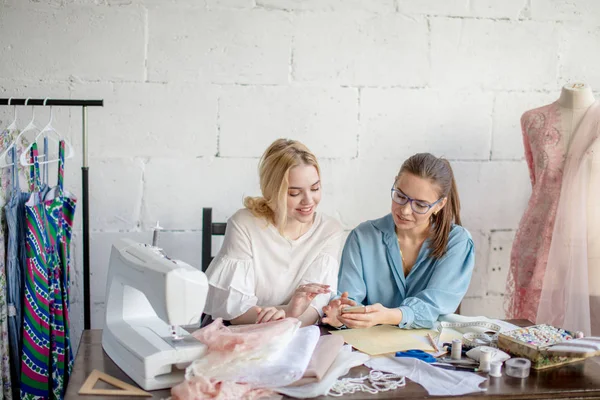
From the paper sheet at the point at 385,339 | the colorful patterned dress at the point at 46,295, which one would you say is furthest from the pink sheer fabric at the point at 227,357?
the colorful patterned dress at the point at 46,295

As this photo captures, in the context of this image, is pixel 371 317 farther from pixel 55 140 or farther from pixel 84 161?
pixel 55 140

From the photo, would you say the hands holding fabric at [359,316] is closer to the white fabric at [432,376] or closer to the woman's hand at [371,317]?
the woman's hand at [371,317]

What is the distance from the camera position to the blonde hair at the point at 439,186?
2195mm

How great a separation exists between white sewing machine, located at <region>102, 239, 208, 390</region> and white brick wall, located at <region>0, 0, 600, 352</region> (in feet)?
4.11

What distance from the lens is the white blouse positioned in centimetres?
234

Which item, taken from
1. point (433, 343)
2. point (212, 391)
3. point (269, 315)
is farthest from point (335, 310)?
point (212, 391)

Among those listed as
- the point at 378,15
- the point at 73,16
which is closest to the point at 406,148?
the point at 378,15

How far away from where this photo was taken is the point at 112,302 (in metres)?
1.78

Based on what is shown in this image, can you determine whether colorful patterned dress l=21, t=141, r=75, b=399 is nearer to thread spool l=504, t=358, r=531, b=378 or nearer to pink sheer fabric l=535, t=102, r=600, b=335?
thread spool l=504, t=358, r=531, b=378

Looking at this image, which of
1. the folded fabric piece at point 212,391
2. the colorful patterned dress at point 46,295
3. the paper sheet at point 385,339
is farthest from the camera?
the colorful patterned dress at point 46,295

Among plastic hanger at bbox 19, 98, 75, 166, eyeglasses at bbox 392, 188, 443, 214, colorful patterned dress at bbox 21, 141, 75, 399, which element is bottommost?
colorful patterned dress at bbox 21, 141, 75, 399

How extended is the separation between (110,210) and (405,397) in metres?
1.86

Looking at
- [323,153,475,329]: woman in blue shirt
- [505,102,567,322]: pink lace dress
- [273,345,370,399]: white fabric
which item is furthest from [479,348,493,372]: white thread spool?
[505,102,567,322]: pink lace dress

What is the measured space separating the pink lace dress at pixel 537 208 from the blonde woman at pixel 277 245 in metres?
0.87
